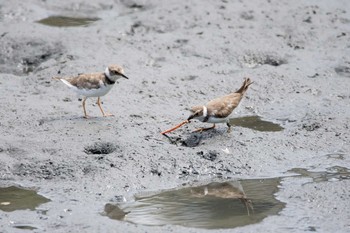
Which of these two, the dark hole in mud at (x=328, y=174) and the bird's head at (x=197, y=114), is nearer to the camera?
the dark hole in mud at (x=328, y=174)

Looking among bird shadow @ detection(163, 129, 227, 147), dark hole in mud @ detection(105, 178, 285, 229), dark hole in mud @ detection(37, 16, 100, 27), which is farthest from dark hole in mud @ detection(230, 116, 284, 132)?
dark hole in mud @ detection(37, 16, 100, 27)

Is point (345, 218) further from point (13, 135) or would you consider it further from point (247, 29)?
point (247, 29)

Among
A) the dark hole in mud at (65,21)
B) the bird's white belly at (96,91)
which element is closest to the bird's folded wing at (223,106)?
the bird's white belly at (96,91)

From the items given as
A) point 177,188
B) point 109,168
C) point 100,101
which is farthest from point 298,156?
point 100,101

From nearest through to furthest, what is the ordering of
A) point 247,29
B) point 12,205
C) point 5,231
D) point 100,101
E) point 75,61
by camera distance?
point 5,231 < point 12,205 < point 100,101 < point 75,61 < point 247,29

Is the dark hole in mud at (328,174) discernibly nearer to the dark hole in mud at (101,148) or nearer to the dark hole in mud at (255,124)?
the dark hole in mud at (255,124)

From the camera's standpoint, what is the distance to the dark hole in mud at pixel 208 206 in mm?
8141

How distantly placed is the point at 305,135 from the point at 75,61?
4.42 metres

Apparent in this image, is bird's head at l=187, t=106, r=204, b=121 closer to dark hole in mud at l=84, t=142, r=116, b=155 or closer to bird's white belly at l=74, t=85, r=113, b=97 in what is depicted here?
dark hole in mud at l=84, t=142, r=116, b=155

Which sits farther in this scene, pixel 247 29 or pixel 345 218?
pixel 247 29

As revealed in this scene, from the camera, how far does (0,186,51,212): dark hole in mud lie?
336 inches

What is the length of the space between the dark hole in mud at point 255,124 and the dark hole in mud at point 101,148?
2.09m

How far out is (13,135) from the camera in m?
10.2

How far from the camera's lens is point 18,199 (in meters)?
8.76
